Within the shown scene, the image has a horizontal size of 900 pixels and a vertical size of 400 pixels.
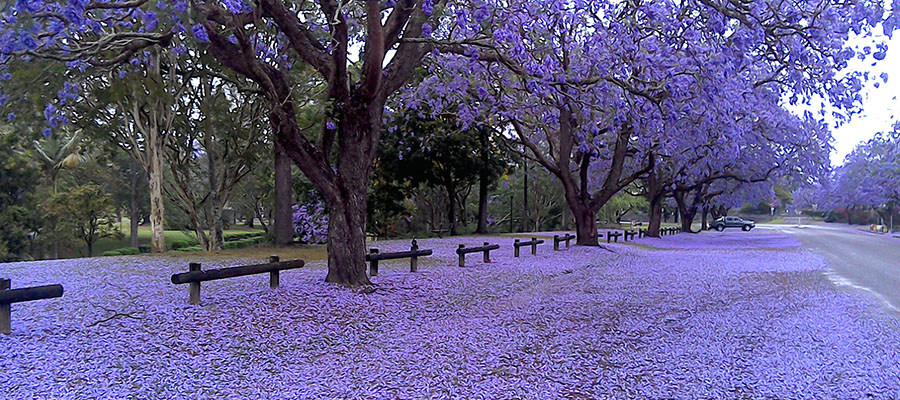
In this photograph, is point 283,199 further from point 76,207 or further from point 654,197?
point 654,197

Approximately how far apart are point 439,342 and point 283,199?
1271 cm

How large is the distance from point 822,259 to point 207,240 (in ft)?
66.5

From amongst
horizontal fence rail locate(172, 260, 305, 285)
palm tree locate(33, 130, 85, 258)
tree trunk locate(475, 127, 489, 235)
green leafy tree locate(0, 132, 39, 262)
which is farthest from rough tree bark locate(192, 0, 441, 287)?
palm tree locate(33, 130, 85, 258)

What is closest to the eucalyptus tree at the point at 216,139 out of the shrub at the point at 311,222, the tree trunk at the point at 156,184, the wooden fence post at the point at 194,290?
the tree trunk at the point at 156,184

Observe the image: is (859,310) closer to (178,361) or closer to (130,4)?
(178,361)

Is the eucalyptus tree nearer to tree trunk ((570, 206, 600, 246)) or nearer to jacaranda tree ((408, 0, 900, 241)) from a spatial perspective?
jacaranda tree ((408, 0, 900, 241))

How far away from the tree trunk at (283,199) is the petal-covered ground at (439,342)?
7378 millimetres

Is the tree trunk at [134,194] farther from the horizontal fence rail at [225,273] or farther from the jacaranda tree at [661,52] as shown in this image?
the horizontal fence rail at [225,273]

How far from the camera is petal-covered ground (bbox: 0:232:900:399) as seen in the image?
16.5 feet

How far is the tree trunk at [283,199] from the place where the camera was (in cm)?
1806

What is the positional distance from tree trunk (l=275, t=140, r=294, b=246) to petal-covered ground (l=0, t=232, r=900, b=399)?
7.38 m

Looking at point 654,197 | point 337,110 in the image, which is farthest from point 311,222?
point 654,197

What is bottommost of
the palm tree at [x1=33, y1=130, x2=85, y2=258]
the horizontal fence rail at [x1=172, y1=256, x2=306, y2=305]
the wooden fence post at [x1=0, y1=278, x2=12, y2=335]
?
the wooden fence post at [x1=0, y1=278, x2=12, y2=335]

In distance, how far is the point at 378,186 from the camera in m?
26.7
